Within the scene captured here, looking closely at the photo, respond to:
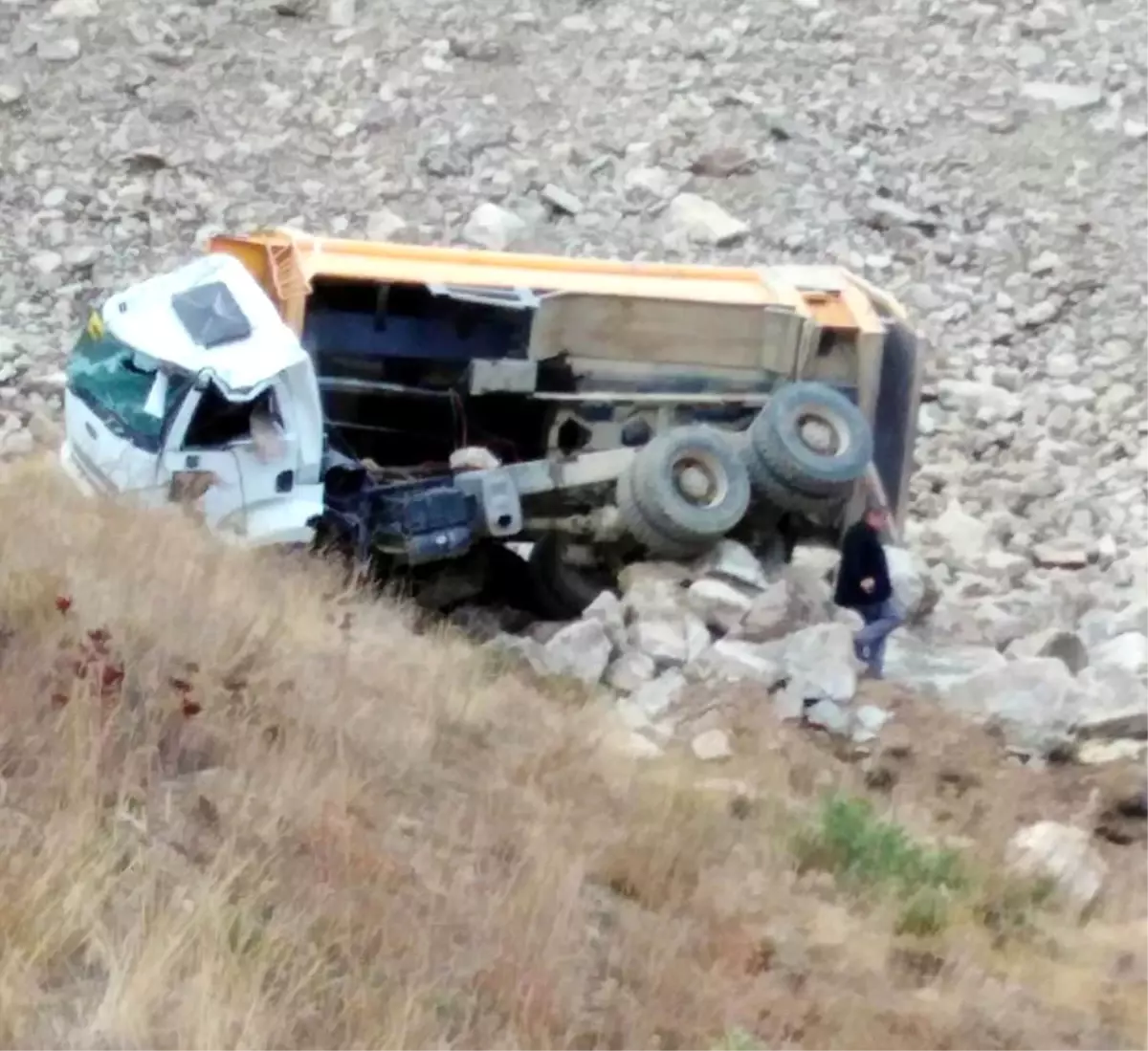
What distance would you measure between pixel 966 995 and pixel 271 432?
4881 millimetres

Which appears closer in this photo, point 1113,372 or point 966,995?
point 966,995

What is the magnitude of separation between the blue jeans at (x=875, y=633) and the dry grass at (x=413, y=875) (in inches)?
67.9

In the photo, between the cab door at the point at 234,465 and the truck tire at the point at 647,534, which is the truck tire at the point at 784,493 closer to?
the truck tire at the point at 647,534

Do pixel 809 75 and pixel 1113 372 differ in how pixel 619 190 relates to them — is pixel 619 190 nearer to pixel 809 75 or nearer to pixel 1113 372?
pixel 809 75

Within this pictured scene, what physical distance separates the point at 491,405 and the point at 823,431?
73.3 inches

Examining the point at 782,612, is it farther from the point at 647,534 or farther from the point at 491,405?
the point at 491,405

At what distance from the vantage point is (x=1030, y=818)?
781cm

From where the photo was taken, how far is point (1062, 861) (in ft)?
22.7

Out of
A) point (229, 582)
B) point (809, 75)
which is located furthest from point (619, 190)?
point (229, 582)

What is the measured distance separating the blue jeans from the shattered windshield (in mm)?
3574

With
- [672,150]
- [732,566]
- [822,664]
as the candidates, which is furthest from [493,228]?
[822,664]

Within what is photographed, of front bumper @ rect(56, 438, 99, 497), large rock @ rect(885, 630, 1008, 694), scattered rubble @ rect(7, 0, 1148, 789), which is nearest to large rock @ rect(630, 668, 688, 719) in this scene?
large rock @ rect(885, 630, 1008, 694)

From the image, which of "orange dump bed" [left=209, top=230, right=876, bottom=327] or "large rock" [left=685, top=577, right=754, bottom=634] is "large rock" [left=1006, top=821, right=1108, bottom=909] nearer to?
"large rock" [left=685, top=577, right=754, bottom=634]

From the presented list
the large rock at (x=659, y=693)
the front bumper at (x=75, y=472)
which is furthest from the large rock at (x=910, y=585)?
the front bumper at (x=75, y=472)
